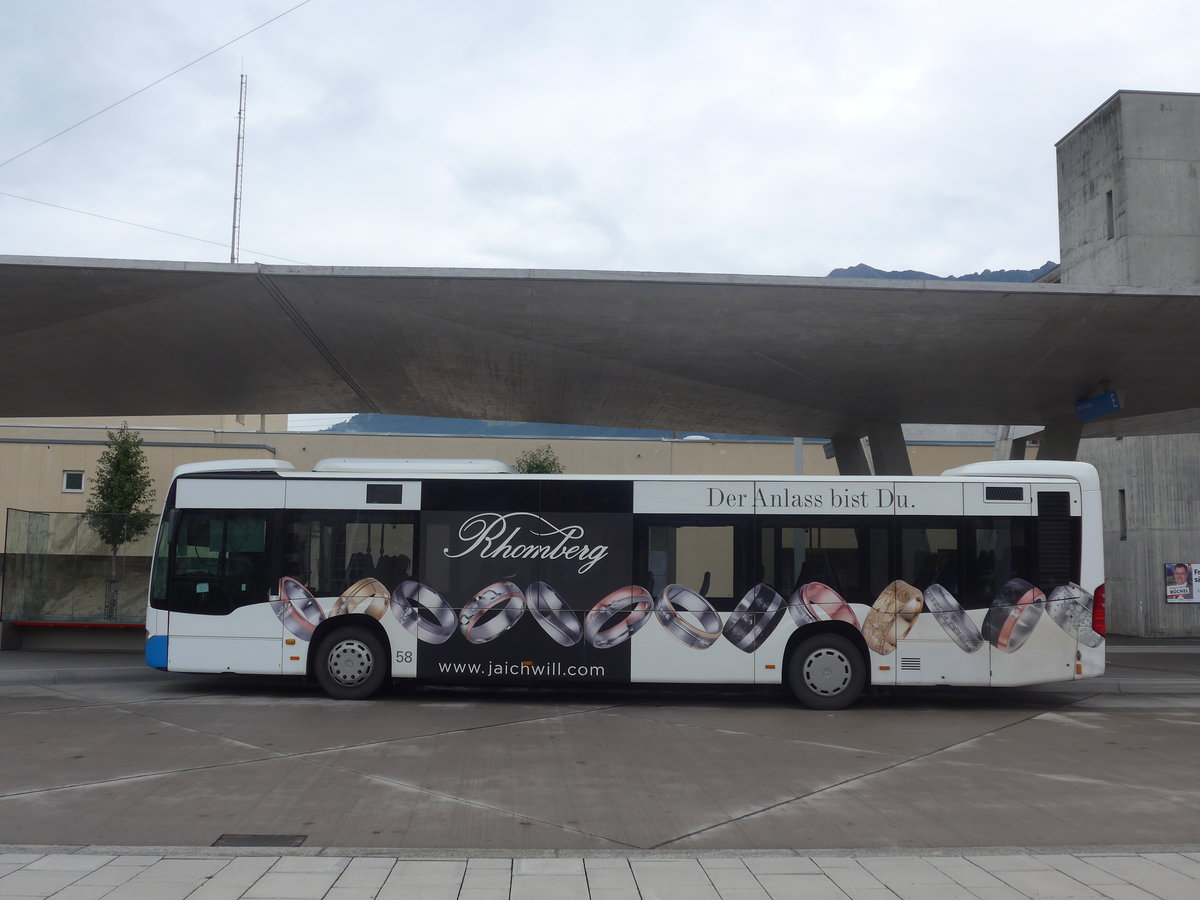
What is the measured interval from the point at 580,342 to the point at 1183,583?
16.4 metres

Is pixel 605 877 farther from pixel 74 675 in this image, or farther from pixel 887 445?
pixel 887 445

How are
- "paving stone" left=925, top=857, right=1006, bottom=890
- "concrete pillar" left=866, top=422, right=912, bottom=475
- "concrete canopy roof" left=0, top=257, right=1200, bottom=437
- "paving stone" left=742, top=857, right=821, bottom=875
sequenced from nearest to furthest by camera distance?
"paving stone" left=925, top=857, right=1006, bottom=890
"paving stone" left=742, top=857, right=821, bottom=875
"concrete canopy roof" left=0, top=257, right=1200, bottom=437
"concrete pillar" left=866, top=422, right=912, bottom=475

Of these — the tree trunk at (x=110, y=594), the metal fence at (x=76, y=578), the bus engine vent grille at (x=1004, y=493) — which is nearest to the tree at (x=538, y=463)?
the metal fence at (x=76, y=578)

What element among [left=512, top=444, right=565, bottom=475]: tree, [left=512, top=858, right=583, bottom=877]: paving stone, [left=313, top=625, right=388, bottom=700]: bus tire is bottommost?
[left=512, top=858, right=583, bottom=877]: paving stone

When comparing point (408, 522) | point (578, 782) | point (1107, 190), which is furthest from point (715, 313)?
point (1107, 190)

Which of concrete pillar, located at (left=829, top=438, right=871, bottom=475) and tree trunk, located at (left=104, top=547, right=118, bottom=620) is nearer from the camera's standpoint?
tree trunk, located at (left=104, top=547, right=118, bottom=620)

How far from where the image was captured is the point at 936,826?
7.18m

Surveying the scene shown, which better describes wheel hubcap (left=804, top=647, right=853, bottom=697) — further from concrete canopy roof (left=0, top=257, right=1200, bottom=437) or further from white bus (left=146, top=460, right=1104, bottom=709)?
concrete canopy roof (left=0, top=257, right=1200, bottom=437)

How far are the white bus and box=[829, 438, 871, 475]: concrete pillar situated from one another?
37.7ft

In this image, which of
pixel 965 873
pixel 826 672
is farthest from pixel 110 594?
pixel 965 873

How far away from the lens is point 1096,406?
18594 millimetres

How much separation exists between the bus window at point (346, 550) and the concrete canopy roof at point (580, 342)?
317 cm

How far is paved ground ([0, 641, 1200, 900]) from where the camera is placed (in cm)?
582

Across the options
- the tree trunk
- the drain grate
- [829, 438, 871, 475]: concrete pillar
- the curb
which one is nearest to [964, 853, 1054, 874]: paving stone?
the drain grate
